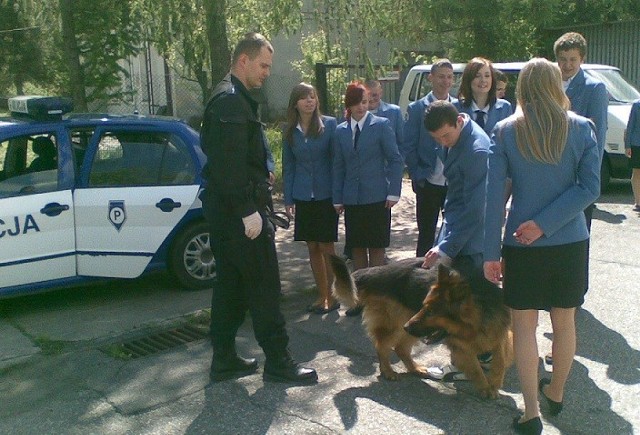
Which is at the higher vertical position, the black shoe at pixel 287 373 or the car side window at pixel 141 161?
the car side window at pixel 141 161

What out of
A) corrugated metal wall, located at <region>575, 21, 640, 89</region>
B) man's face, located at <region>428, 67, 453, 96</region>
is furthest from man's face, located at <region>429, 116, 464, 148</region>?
corrugated metal wall, located at <region>575, 21, 640, 89</region>

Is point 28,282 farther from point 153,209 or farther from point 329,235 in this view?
point 329,235

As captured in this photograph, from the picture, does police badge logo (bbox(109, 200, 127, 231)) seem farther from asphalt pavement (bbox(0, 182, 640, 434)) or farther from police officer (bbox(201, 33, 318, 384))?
police officer (bbox(201, 33, 318, 384))

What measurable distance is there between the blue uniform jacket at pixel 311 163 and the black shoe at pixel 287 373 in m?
1.75

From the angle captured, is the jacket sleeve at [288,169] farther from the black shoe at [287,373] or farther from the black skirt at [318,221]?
the black shoe at [287,373]

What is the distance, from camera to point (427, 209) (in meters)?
6.07

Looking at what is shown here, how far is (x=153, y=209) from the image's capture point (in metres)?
6.48

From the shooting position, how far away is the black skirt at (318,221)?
20.0 ft

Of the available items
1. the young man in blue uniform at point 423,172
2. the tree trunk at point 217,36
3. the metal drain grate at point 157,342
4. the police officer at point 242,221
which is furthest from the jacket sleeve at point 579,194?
the tree trunk at point 217,36

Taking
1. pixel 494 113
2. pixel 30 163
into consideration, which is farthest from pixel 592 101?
pixel 30 163

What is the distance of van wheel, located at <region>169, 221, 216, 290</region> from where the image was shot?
6.65 metres

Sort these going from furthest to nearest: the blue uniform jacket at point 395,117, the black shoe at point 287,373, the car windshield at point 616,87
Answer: the car windshield at point 616,87 → the blue uniform jacket at point 395,117 → the black shoe at point 287,373

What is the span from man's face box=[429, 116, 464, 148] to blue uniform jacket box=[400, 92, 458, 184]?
146cm

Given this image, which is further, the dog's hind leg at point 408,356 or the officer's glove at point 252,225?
the dog's hind leg at point 408,356
